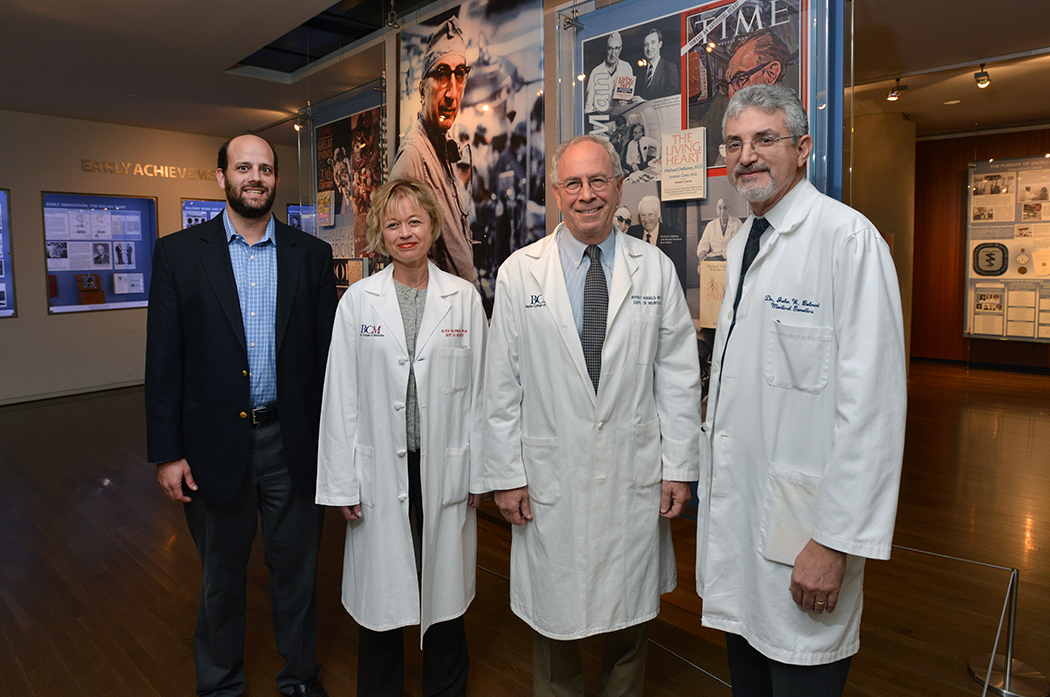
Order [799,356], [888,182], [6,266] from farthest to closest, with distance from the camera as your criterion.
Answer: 1. [888,182]
2. [6,266]
3. [799,356]

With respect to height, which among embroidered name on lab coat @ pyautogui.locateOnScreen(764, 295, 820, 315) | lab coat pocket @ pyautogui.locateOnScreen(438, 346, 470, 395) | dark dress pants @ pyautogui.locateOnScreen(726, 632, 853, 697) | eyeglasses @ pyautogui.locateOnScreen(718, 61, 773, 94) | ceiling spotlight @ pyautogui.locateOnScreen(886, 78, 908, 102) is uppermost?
ceiling spotlight @ pyautogui.locateOnScreen(886, 78, 908, 102)

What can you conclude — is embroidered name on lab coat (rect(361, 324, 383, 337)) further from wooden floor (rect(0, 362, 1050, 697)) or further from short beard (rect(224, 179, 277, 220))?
wooden floor (rect(0, 362, 1050, 697))

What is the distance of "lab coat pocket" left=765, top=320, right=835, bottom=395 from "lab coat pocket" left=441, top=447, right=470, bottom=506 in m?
1.11

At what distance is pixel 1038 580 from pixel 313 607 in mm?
3726

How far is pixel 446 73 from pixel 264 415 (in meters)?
2.58

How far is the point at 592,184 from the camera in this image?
2.12m

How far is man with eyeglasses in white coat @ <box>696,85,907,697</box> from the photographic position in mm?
1504

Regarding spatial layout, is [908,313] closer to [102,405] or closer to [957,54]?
[957,54]

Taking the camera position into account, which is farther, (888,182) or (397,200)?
(888,182)

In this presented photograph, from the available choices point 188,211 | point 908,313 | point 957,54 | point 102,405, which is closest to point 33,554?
point 102,405

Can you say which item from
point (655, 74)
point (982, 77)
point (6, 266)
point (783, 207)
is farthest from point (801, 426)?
point (6, 266)

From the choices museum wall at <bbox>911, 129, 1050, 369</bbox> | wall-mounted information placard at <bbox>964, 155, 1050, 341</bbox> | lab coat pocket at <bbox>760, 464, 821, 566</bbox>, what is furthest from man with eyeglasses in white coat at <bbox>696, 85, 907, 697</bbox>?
museum wall at <bbox>911, 129, 1050, 369</bbox>

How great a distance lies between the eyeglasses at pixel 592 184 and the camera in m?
2.12

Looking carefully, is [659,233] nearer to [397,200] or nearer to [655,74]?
[655,74]
